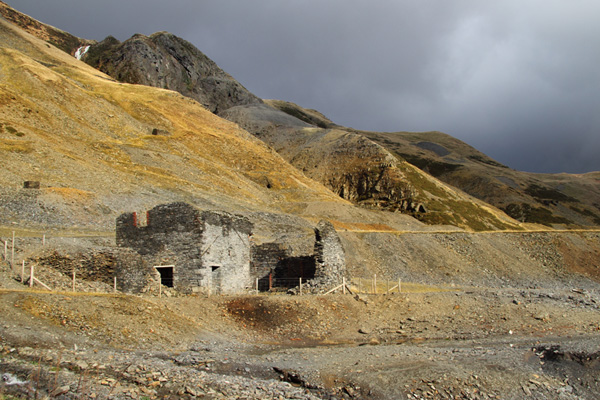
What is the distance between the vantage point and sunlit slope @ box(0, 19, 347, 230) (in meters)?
48.5

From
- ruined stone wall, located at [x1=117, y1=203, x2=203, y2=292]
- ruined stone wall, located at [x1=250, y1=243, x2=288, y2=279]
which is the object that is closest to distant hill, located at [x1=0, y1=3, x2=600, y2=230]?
ruined stone wall, located at [x1=250, y1=243, x2=288, y2=279]

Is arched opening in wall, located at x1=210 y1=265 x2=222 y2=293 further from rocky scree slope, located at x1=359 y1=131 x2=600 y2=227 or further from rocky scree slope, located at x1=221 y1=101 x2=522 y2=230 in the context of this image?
rocky scree slope, located at x1=359 y1=131 x2=600 y2=227

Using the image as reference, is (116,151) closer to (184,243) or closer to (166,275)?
(166,275)

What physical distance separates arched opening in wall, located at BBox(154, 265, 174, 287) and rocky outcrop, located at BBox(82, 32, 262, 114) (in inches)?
5379

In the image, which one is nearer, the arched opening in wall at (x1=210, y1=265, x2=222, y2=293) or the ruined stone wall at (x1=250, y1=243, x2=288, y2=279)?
the arched opening in wall at (x1=210, y1=265, x2=222, y2=293)

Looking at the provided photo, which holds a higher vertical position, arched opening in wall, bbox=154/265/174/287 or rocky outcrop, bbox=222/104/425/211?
rocky outcrop, bbox=222/104/425/211

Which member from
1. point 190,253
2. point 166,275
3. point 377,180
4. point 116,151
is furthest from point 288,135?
point 190,253

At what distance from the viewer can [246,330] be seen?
2055 cm

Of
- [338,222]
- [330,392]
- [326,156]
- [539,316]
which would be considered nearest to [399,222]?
[338,222]

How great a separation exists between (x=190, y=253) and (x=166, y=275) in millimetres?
2053

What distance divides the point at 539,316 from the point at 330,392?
16.1 meters

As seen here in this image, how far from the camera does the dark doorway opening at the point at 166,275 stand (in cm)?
2452

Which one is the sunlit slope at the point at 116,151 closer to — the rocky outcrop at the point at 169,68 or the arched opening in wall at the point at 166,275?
the arched opening in wall at the point at 166,275

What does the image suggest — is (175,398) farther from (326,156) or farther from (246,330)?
(326,156)
